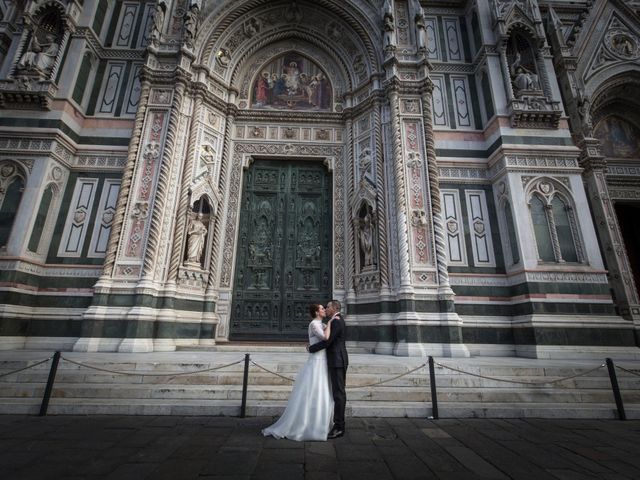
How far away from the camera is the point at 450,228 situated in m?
9.85

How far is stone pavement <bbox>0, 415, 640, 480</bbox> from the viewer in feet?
9.40

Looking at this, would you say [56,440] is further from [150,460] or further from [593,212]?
[593,212]

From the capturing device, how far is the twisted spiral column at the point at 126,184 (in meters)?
8.47

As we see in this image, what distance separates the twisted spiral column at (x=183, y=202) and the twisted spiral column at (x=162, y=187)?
0.40 meters

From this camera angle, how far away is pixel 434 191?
366 inches

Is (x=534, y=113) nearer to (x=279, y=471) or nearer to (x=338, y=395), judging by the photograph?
(x=338, y=395)

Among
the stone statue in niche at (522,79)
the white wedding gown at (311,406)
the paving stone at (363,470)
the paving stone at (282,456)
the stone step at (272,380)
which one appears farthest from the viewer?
the stone statue in niche at (522,79)

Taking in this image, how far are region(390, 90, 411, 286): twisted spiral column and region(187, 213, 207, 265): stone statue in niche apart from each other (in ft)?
18.2

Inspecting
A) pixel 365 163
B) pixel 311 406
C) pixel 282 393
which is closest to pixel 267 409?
pixel 282 393

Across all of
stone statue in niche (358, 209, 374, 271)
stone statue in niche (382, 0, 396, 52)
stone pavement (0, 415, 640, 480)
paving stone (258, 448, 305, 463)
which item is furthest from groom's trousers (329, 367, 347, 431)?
stone statue in niche (382, 0, 396, 52)

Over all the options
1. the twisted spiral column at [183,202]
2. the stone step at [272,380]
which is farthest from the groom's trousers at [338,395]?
the twisted spiral column at [183,202]

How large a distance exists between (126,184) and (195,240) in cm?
233

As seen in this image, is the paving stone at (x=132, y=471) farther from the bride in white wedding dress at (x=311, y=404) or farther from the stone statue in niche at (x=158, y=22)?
the stone statue in niche at (x=158, y=22)

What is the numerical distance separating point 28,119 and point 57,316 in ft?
18.3
